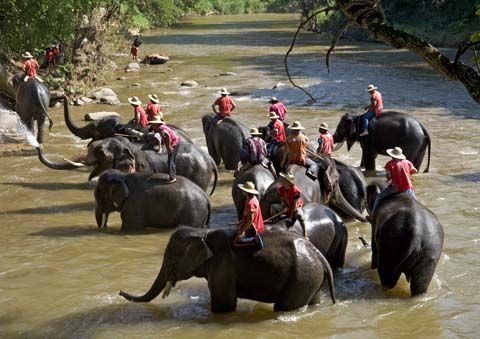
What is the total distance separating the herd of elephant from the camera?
6945 mm

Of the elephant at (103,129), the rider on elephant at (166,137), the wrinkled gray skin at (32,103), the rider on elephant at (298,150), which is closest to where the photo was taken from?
the rider on elephant at (298,150)

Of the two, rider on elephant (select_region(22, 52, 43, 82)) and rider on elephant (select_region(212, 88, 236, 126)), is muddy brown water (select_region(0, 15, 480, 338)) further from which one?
rider on elephant (select_region(22, 52, 43, 82))

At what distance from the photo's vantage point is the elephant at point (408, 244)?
7406 mm

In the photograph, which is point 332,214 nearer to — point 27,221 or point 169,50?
point 27,221

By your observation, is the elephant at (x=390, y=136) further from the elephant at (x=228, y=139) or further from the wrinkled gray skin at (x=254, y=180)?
the wrinkled gray skin at (x=254, y=180)

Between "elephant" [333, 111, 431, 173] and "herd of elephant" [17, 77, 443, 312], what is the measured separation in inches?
0.7

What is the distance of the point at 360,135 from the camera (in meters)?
13.3

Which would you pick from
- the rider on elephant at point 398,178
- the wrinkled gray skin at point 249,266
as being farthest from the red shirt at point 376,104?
the wrinkled gray skin at point 249,266

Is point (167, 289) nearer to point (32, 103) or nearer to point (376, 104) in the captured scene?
point (376, 104)

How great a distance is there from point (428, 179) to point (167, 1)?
89.0 ft

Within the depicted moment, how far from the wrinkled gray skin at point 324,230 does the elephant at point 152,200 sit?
7.13ft

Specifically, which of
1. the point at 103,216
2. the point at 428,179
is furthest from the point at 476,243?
the point at 103,216

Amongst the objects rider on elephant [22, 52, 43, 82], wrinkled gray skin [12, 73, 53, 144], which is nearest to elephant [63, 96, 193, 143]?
wrinkled gray skin [12, 73, 53, 144]

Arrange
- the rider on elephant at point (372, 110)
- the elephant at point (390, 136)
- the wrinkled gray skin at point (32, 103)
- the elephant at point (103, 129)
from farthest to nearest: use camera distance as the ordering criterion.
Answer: the wrinkled gray skin at point (32, 103) → the elephant at point (103, 129) → the rider on elephant at point (372, 110) → the elephant at point (390, 136)
